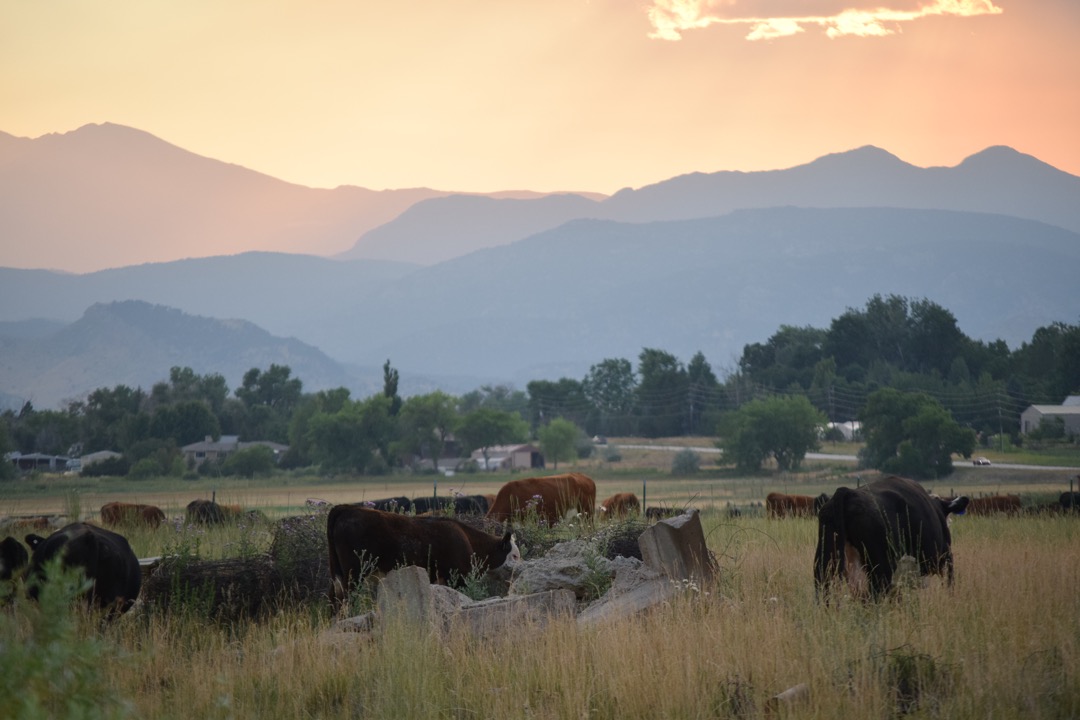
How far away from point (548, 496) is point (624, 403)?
389 ft

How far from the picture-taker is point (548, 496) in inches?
914

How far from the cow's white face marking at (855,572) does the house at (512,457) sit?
317 ft

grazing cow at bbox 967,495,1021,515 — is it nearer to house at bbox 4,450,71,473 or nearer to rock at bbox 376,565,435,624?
rock at bbox 376,565,435,624

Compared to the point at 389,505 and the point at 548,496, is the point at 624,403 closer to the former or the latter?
the point at 548,496

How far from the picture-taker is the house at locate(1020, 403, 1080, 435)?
3479 inches

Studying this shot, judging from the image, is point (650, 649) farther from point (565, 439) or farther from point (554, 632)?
point (565, 439)

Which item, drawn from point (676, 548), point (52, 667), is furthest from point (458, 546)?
point (52, 667)

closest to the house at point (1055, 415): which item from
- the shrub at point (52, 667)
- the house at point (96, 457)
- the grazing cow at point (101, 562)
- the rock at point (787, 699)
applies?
the house at point (96, 457)

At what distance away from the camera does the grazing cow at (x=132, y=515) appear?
24219 mm

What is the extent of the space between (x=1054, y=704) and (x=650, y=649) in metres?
2.96

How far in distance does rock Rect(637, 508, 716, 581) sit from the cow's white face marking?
150 centimetres

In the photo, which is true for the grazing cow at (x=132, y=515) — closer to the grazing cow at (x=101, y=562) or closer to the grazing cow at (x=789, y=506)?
the grazing cow at (x=101, y=562)

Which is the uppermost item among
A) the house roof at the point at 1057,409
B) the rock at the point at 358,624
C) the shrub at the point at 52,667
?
the house roof at the point at 1057,409

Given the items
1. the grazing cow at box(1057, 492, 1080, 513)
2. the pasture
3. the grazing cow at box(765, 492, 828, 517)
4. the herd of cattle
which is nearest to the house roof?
the grazing cow at box(1057, 492, 1080, 513)
